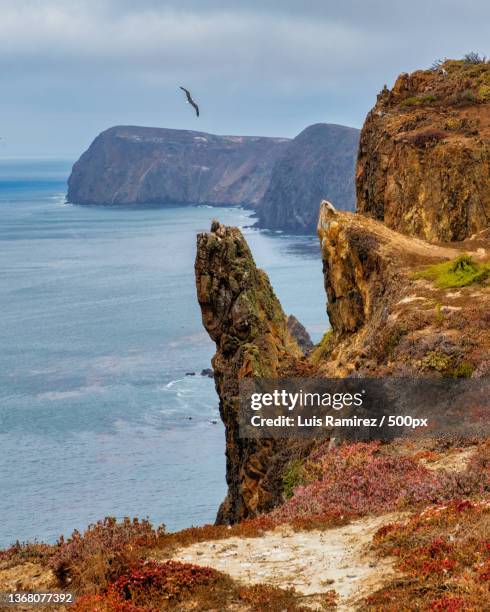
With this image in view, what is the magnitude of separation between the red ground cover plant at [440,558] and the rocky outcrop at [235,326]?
18087 millimetres

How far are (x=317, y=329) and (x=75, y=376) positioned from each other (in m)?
37.0

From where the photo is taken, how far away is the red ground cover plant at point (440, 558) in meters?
10.8

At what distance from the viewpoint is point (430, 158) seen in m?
46.0

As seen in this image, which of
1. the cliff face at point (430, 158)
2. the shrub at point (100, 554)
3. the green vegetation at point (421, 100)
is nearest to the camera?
the shrub at point (100, 554)

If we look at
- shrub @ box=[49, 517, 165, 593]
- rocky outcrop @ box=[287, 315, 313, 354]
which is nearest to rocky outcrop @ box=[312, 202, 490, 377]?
shrub @ box=[49, 517, 165, 593]

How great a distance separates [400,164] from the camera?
4788cm

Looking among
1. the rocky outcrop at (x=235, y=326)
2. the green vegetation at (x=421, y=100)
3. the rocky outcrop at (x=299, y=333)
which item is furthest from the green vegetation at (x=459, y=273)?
the rocky outcrop at (x=299, y=333)

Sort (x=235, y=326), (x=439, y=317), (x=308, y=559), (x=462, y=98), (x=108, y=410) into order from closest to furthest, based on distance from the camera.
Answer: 1. (x=308, y=559)
2. (x=439, y=317)
3. (x=235, y=326)
4. (x=462, y=98)
5. (x=108, y=410)

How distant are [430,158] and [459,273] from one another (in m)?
18.1

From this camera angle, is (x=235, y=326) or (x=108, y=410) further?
(x=108, y=410)

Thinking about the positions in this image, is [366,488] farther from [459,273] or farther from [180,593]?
[459,273]

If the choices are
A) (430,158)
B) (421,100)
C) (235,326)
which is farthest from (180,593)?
(421,100)

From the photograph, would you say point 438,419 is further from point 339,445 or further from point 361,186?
point 361,186

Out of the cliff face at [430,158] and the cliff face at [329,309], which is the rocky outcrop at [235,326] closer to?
the cliff face at [329,309]
